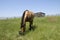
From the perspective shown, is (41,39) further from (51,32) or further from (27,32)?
(27,32)

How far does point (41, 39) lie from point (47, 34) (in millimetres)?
1204

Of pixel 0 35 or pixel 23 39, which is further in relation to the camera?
pixel 0 35

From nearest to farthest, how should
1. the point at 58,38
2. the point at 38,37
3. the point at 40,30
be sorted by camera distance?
the point at 58,38, the point at 38,37, the point at 40,30

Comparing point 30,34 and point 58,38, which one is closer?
point 58,38

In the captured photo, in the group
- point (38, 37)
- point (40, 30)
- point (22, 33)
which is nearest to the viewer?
point (38, 37)

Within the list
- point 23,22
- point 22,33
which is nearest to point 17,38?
point 22,33

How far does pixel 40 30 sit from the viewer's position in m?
18.6

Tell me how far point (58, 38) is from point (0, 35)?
25.1 ft

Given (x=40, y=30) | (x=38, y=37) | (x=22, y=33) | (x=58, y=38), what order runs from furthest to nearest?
1. (x=40, y=30)
2. (x=22, y=33)
3. (x=38, y=37)
4. (x=58, y=38)

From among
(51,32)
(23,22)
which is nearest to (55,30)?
(51,32)

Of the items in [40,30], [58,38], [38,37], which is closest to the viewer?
[58,38]

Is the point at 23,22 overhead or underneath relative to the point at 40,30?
overhead

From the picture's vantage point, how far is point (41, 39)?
1577 centimetres

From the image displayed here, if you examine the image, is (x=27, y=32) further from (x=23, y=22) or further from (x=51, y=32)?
(x=51, y=32)
